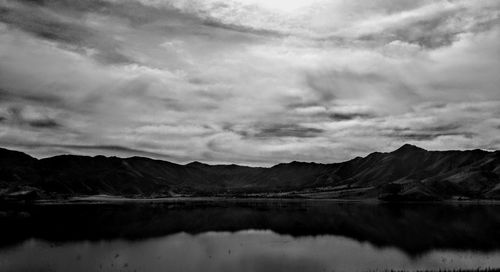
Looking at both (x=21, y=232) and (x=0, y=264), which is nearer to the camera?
(x=0, y=264)

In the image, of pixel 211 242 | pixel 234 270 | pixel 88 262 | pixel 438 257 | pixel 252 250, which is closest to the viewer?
pixel 234 270

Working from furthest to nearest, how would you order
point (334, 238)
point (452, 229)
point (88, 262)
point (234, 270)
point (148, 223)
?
point (148, 223), point (452, 229), point (334, 238), point (88, 262), point (234, 270)

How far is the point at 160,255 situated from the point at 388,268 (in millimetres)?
45462

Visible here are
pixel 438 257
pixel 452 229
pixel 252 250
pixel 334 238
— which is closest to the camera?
pixel 438 257

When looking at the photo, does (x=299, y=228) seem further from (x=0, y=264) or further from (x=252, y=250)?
(x=0, y=264)

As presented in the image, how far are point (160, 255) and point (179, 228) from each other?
59483mm

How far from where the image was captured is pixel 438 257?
89875mm

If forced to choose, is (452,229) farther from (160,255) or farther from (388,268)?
(160,255)

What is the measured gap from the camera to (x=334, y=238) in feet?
401

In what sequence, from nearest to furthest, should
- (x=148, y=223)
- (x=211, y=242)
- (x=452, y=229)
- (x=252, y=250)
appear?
(x=252, y=250) < (x=211, y=242) < (x=452, y=229) < (x=148, y=223)

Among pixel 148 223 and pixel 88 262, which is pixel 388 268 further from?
pixel 148 223

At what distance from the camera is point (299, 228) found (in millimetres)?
149375

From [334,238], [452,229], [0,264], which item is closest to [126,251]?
[0,264]

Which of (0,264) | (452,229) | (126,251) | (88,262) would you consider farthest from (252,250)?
(452,229)
